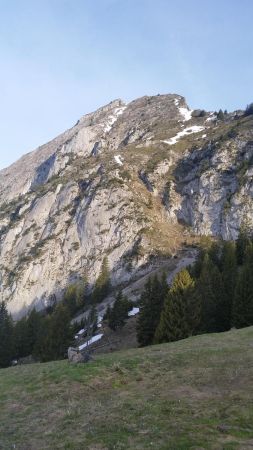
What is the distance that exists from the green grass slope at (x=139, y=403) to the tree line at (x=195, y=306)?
15.7 metres

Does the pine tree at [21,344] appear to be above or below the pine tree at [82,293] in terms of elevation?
below

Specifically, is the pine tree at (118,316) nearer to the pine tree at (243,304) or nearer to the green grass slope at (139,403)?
the pine tree at (243,304)

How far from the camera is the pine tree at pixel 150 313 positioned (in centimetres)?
5806

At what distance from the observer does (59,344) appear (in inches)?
2601

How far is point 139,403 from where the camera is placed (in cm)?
2150

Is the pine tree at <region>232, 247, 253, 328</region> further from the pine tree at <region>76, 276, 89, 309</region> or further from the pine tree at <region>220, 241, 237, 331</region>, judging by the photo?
the pine tree at <region>76, 276, 89, 309</region>

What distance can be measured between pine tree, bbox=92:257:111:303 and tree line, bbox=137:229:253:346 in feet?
175

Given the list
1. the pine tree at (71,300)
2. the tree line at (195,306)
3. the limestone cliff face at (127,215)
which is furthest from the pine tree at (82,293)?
the tree line at (195,306)

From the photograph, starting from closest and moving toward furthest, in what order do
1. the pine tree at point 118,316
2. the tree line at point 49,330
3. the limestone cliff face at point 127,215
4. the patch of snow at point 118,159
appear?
the tree line at point 49,330
the pine tree at point 118,316
the limestone cliff face at point 127,215
the patch of snow at point 118,159

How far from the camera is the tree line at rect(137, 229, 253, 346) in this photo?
49.7 m

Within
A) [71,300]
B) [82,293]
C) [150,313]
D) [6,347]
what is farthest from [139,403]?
[82,293]

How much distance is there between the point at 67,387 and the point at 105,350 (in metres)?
42.9

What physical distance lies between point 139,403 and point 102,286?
10578 centimetres

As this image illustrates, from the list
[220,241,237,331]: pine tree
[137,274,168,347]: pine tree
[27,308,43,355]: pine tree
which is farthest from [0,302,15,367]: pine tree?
[220,241,237,331]: pine tree
